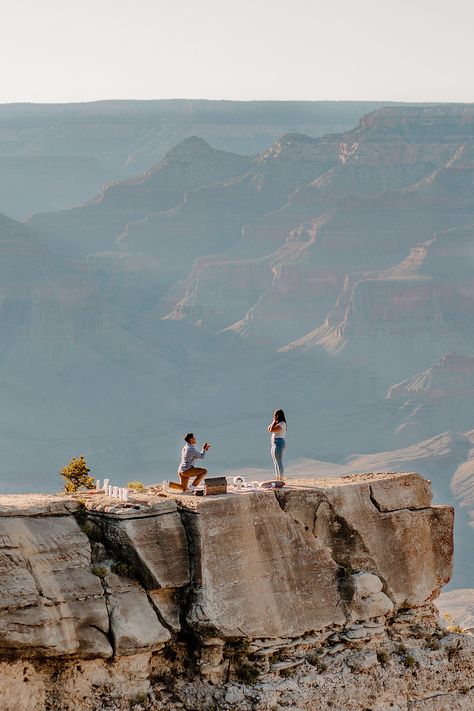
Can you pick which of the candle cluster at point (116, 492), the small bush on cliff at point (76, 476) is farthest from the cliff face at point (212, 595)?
the small bush on cliff at point (76, 476)

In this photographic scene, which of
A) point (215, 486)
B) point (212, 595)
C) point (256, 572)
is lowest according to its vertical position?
point (212, 595)

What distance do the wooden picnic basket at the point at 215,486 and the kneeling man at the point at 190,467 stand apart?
0.50m

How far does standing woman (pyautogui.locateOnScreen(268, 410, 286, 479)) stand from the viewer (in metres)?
22.8

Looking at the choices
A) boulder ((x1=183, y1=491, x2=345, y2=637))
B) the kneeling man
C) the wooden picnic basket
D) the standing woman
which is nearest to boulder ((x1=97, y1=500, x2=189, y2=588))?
boulder ((x1=183, y1=491, x2=345, y2=637))

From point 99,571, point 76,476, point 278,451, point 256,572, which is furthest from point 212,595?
point 76,476

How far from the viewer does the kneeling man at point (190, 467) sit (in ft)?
71.0

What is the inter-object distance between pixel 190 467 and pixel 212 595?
1931 millimetres

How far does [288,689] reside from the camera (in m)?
20.5

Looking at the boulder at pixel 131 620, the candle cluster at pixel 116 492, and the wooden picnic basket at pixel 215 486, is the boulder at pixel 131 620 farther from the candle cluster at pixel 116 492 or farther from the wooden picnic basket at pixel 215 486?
the wooden picnic basket at pixel 215 486

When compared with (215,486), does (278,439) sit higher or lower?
higher

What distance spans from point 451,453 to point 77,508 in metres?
178

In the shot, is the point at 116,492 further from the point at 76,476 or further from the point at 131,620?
the point at 76,476

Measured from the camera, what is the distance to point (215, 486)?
2103cm

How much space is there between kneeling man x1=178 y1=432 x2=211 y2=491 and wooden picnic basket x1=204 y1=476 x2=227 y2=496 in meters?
0.50
